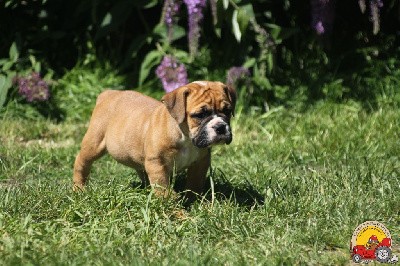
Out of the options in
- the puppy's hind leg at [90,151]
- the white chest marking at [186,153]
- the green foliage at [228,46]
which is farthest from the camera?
the green foliage at [228,46]

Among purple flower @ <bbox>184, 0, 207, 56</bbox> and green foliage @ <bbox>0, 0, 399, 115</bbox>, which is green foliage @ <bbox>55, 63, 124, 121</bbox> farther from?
purple flower @ <bbox>184, 0, 207, 56</bbox>

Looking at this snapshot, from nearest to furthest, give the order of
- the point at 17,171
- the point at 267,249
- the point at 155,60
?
the point at 267,249 → the point at 17,171 → the point at 155,60

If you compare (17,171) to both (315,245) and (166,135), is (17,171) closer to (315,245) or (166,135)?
(166,135)

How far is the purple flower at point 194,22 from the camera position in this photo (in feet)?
24.1

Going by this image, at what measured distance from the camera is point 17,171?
629 centimetres

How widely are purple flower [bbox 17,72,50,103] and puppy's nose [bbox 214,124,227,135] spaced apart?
3718 mm

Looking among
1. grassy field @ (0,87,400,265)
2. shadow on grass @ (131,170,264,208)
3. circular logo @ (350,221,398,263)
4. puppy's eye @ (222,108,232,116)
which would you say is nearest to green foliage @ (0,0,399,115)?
grassy field @ (0,87,400,265)

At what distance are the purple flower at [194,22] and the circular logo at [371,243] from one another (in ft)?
10.5

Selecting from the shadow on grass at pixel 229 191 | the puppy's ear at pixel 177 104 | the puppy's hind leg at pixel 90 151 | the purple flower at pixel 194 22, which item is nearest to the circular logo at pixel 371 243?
the shadow on grass at pixel 229 191

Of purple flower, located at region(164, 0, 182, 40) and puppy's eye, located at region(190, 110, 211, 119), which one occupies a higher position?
purple flower, located at region(164, 0, 182, 40)

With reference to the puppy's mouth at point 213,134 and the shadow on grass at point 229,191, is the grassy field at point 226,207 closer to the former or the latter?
the shadow on grass at point 229,191

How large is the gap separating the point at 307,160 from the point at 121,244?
2.61 meters

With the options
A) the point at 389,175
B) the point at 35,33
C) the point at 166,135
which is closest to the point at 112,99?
the point at 166,135

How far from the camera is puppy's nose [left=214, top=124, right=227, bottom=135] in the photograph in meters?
5.01
